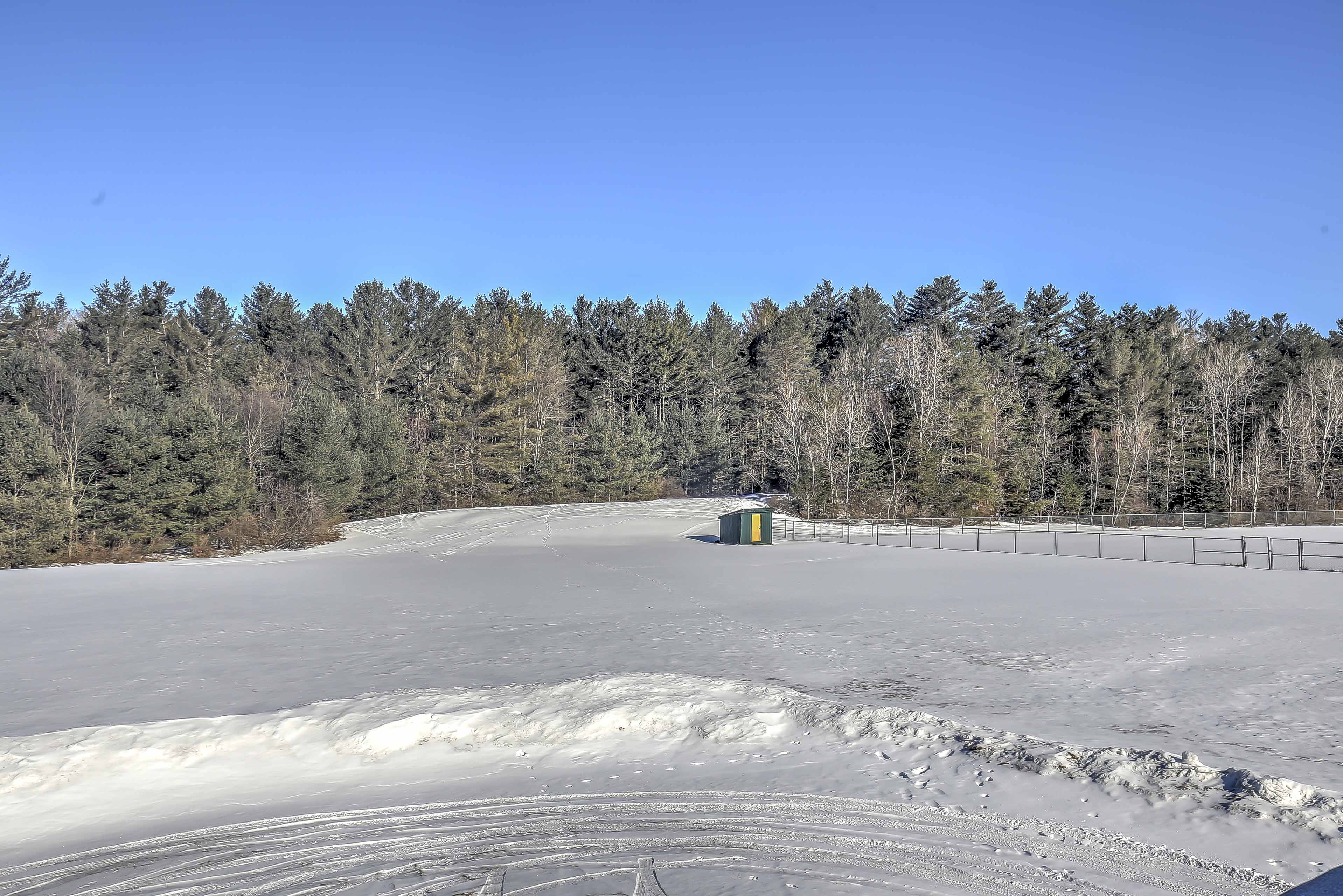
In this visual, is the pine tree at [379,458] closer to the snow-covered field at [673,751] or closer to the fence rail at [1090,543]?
the fence rail at [1090,543]

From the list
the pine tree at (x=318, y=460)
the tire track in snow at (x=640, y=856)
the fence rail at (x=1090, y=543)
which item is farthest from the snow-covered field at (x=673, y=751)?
the pine tree at (x=318, y=460)

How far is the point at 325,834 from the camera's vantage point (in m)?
6.45

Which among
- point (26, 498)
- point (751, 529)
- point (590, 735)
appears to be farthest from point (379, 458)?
point (590, 735)

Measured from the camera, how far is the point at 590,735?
8977 millimetres

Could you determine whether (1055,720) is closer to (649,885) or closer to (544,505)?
(649,885)

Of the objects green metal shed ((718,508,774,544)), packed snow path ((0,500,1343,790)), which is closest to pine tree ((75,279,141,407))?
packed snow path ((0,500,1343,790))

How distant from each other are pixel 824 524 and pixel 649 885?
4750 centimetres

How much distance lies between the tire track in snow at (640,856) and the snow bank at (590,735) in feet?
4.72

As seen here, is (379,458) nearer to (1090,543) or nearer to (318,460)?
(318,460)

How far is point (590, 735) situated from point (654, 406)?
231 feet

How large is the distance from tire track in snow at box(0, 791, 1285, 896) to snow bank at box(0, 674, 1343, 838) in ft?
4.72

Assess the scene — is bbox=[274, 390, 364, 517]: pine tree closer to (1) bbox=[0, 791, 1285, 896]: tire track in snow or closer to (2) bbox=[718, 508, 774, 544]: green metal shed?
(2) bbox=[718, 508, 774, 544]: green metal shed

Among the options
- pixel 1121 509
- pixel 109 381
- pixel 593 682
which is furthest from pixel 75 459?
pixel 1121 509

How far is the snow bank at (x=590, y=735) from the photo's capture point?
23.2 feet
